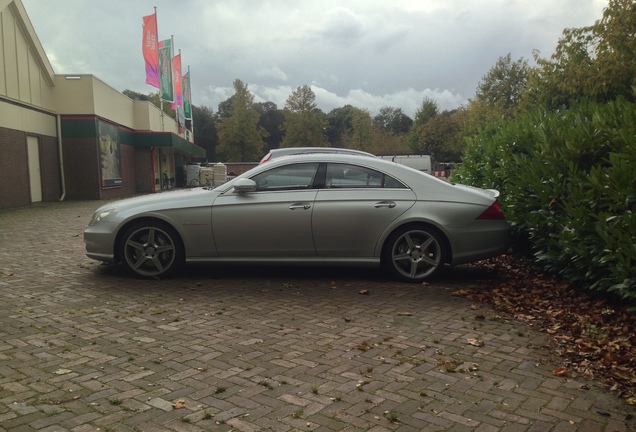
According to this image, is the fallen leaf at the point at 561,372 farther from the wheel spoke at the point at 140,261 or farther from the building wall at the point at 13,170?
the building wall at the point at 13,170

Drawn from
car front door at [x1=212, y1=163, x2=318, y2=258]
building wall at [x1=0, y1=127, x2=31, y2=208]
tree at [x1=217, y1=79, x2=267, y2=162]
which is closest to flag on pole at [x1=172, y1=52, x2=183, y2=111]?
building wall at [x1=0, y1=127, x2=31, y2=208]

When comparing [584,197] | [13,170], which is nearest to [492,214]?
[584,197]

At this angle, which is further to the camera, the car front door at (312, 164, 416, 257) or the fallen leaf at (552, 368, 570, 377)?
the car front door at (312, 164, 416, 257)

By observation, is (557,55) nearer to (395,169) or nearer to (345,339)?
(395,169)

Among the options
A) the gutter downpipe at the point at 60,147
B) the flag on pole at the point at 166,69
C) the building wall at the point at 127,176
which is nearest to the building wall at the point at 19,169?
the gutter downpipe at the point at 60,147

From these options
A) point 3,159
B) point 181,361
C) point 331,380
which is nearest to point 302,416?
point 331,380

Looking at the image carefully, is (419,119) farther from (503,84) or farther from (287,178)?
(287,178)

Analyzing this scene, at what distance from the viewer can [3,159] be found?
1894 cm

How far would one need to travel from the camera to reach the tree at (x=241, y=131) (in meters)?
62.2

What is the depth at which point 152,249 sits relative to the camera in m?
6.55

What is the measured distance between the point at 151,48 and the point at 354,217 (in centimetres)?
2817

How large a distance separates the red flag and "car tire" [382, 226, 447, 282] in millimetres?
27796

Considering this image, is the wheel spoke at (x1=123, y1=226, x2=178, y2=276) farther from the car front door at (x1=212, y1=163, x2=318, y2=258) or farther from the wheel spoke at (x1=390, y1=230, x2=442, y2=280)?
the wheel spoke at (x1=390, y1=230, x2=442, y2=280)

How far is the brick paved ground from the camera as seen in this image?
10.2 feet
